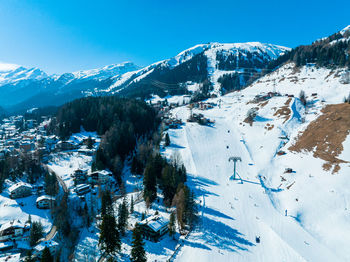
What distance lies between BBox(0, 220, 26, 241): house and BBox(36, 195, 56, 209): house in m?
7.30

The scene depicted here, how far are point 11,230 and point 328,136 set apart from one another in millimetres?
88003

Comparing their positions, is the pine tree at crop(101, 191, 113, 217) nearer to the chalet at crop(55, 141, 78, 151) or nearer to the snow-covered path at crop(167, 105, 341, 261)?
the snow-covered path at crop(167, 105, 341, 261)

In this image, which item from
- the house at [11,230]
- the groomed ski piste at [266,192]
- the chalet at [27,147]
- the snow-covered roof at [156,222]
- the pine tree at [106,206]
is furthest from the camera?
the chalet at [27,147]

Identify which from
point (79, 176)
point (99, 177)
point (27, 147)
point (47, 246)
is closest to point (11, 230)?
point (47, 246)

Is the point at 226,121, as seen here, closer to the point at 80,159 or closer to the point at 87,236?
the point at 80,159

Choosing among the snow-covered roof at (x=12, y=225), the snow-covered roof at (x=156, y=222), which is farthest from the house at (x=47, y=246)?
the snow-covered roof at (x=156, y=222)

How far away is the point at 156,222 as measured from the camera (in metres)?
36.0

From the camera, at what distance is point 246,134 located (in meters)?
87.6

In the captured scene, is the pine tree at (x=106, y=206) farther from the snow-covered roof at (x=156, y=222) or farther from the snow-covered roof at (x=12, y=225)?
the snow-covered roof at (x=12, y=225)

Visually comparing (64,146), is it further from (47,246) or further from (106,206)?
(47,246)

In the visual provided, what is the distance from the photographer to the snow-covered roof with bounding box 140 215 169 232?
34625 mm

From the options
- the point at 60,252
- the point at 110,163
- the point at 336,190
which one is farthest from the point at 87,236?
the point at 336,190

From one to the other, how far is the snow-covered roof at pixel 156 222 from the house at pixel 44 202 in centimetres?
2802

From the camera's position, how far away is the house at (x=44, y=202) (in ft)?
158
